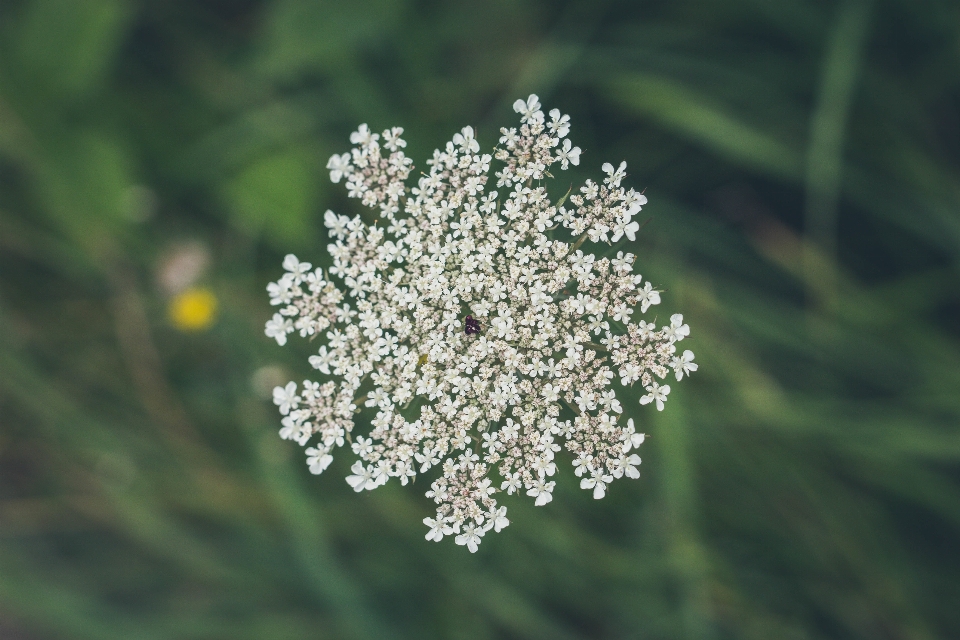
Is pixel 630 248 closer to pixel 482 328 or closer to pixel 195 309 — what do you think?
pixel 482 328

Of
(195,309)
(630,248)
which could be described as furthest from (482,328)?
(195,309)

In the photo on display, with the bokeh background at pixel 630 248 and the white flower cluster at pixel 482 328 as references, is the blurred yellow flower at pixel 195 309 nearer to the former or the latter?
the bokeh background at pixel 630 248

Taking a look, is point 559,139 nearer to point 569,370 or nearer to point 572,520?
point 569,370

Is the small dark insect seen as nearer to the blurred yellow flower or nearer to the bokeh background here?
the bokeh background

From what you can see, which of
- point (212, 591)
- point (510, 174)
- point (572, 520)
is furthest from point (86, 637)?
point (510, 174)

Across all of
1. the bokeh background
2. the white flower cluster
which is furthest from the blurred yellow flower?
the white flower cluster

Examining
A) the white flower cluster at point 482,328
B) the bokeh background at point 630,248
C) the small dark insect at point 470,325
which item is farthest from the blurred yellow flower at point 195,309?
the small dark insect at point 470,325
